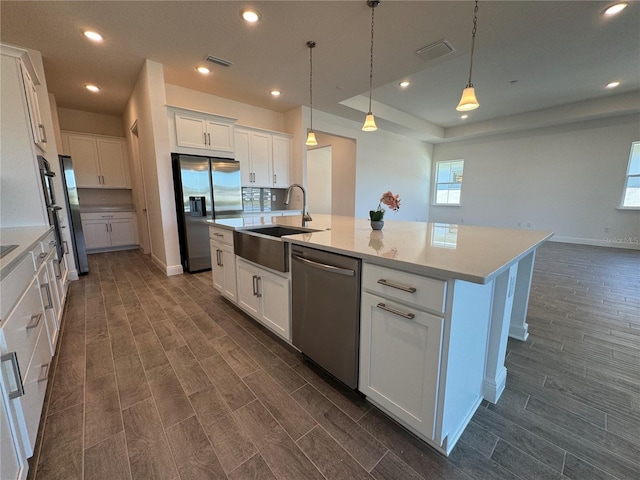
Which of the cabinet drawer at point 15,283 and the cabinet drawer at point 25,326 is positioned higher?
the cabinet drawer at point 15,283

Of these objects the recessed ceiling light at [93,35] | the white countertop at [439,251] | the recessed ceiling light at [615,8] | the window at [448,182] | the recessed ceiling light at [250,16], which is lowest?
the white countertop at [439,251]

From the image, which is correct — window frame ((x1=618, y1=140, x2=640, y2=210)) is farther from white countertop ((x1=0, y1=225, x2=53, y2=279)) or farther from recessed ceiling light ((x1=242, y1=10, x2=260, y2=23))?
white countertop ((x1=0, y1=225, x2=53, y2=279))

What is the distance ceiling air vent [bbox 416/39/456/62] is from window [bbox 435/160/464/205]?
585 centimetres

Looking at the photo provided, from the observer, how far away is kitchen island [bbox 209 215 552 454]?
102cm

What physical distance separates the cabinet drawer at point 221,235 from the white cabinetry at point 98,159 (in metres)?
4.16

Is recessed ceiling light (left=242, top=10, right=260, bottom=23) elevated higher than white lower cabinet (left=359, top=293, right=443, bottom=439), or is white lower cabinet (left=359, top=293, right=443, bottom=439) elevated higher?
recessed ceiling light (left=242, top=10, right=260, bottom=23)

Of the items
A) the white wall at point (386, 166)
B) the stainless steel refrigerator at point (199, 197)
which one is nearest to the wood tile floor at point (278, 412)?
the stainless steel refrigerator at point (199, 197)

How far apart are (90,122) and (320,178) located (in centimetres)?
605

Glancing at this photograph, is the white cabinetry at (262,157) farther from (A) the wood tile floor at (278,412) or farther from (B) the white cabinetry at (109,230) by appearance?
(A) the wood tile floor at (278,412)

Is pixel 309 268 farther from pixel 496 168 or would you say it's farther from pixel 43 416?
pixel 496 168

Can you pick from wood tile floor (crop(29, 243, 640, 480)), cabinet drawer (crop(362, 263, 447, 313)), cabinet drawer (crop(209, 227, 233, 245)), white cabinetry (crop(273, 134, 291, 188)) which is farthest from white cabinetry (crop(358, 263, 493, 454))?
white cabinetry (crop(273, 134, 291, 188))

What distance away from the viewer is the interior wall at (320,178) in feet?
28.8

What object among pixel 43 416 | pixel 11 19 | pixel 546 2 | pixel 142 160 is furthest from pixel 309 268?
pixel 142 160

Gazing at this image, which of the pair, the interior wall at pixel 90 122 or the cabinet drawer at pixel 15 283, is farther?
the interior wall at pixel 90 122
